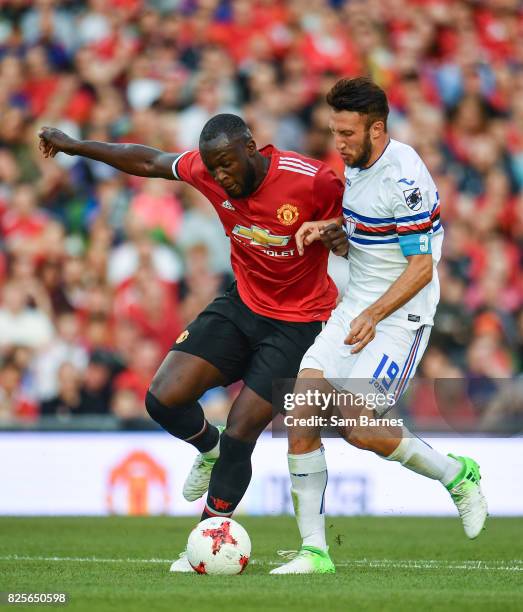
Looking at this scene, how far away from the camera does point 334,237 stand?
23.8 ft

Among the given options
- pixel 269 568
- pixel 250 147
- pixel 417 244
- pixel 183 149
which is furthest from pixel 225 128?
pixel 183 149

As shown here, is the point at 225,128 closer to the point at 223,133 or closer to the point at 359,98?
the point at 223,133

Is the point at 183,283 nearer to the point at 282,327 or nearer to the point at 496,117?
the point at 496,117

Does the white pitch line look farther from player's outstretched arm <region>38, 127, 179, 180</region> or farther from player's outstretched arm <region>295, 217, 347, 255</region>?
player's outstretched arm <region>38, 127, 179, 180</region>

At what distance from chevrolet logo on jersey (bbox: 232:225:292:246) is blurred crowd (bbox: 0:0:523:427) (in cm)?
435

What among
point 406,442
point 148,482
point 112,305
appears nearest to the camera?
point 406,442

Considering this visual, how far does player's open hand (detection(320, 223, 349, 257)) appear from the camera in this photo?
7216mm

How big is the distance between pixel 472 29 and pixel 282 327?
9.85 m

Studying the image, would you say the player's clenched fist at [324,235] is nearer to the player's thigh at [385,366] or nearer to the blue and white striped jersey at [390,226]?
the blue and white striped jersey at [390,226]

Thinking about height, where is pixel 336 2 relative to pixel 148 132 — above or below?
above

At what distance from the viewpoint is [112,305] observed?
13562 mm

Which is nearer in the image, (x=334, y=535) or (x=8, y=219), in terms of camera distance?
(x=334, y=535)

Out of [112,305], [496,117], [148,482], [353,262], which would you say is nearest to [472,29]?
[496,117]

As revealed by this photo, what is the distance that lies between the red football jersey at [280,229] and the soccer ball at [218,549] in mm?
1385
